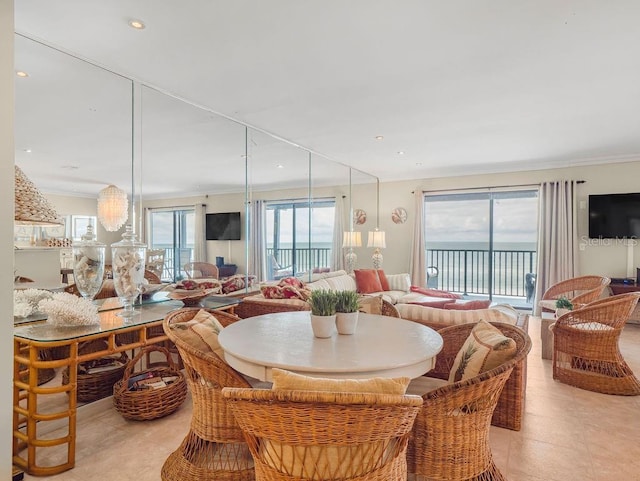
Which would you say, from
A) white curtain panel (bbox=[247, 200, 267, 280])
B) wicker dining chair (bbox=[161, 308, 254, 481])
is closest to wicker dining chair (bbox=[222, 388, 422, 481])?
wicker dining chair (bbox=[161, 308, 254, 481])

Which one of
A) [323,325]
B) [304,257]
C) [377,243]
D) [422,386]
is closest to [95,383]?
[323,325]

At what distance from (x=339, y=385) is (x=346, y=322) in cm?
81

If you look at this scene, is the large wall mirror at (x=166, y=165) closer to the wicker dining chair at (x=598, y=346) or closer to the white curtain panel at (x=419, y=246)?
the white curtain panel at (x=419, y=246)

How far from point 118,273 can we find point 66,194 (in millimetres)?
642

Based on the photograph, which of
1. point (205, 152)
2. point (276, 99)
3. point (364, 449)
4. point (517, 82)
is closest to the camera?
point (364, 449)

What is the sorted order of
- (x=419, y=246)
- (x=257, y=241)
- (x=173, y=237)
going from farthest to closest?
(x=419, y=246)
(x=257, y=241)
(x=173, y=237)

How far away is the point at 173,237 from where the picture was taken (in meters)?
3.38

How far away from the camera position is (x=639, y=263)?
5.48 meters

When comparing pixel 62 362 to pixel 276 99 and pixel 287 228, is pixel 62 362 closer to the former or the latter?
pixel 276 99

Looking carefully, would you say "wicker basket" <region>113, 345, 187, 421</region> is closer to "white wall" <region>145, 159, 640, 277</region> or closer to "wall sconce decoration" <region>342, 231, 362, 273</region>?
"white wall" <region>145, 159, 640, 277</region>

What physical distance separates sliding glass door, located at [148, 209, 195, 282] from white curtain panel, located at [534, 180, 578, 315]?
211 inches

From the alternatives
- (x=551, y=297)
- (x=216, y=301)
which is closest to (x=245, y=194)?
(x=216, y=301)

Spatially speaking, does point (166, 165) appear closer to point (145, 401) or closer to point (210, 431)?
point (145, 401)

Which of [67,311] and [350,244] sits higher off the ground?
[350,244]
